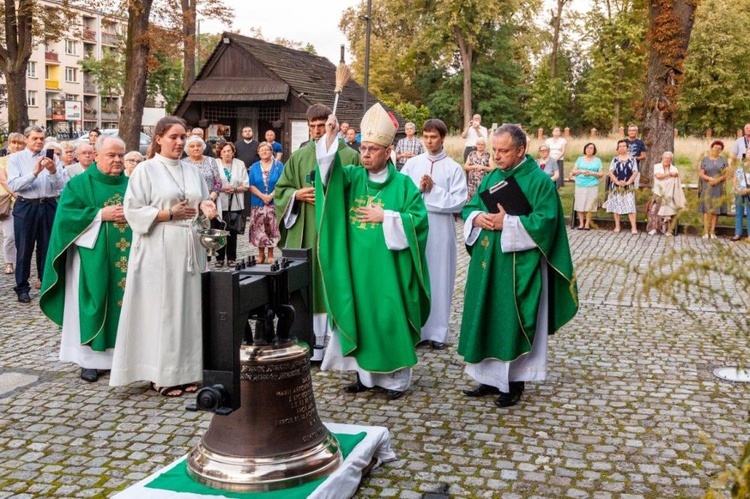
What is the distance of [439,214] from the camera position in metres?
8.17

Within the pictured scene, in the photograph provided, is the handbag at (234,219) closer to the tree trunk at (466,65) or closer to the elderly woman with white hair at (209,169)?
the elderly woman with white hair at (209,169)

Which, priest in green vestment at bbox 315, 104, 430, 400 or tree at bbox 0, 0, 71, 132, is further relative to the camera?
tree at bbox 0, 0, 71, 132

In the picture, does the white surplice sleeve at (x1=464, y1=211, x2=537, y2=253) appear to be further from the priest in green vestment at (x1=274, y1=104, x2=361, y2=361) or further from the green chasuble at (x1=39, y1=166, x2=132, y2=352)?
the green chasuble at (x1=39, y1=166, x2=132, y2=352)

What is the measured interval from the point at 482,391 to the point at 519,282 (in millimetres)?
909

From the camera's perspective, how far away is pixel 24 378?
696 cm

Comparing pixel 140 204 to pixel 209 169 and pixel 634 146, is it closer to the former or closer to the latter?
pixel 209 169

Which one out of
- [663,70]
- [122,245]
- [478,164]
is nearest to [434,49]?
[663,70]

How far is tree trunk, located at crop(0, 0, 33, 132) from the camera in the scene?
79.6 feet

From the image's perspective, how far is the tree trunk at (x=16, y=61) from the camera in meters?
24.2

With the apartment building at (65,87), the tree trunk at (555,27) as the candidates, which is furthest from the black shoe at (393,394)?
the apartment building at (65,87)

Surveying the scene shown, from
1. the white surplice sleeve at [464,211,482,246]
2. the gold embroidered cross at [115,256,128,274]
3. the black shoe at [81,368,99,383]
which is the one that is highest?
the white surplice sleeve at [464,211,482,246]

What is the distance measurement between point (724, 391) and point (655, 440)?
146 centimetres

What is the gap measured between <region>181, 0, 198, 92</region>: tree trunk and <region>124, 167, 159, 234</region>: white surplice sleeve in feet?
57.8

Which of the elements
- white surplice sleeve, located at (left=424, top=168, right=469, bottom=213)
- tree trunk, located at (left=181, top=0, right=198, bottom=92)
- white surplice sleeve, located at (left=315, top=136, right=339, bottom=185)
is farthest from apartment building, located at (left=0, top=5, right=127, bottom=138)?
white surplice sleeve, located at (left=315, top=136, right=339, bottom=185)
